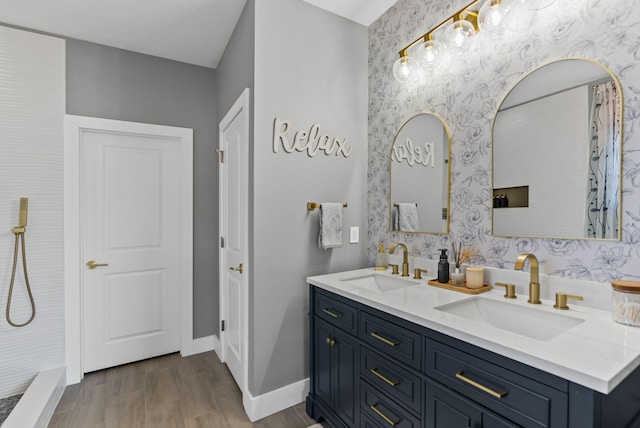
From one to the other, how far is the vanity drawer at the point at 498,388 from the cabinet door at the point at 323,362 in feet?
2.37

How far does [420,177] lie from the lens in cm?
195

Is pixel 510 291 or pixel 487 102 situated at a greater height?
pixel 487 102

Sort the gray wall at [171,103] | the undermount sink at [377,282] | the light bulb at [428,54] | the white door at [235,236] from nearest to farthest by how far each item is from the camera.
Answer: the light bulb at [428,54] < the undermount sink at [377,282] < the white door at [235,236] < the gray wall at [171,103]

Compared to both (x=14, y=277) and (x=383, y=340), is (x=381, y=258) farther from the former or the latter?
(x=14, y=277)

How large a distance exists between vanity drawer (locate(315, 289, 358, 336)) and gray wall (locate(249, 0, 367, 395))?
262 mm

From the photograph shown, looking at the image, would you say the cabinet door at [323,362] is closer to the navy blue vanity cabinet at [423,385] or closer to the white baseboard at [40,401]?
the navy blue vanity cabinet at [423,385]

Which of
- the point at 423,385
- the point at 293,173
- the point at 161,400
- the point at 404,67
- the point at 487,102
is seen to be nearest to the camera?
the point at 423,385

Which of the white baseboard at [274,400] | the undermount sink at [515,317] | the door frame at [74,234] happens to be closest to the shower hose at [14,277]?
the door frame at [74,234]

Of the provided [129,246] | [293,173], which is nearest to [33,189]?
[129,246]

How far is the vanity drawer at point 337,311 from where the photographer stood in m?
1.54

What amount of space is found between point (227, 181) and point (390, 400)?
200cm

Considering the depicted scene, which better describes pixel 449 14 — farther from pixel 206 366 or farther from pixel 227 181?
pixel 206 366

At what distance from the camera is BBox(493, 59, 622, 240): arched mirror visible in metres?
1.17

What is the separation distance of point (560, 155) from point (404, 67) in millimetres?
1025
